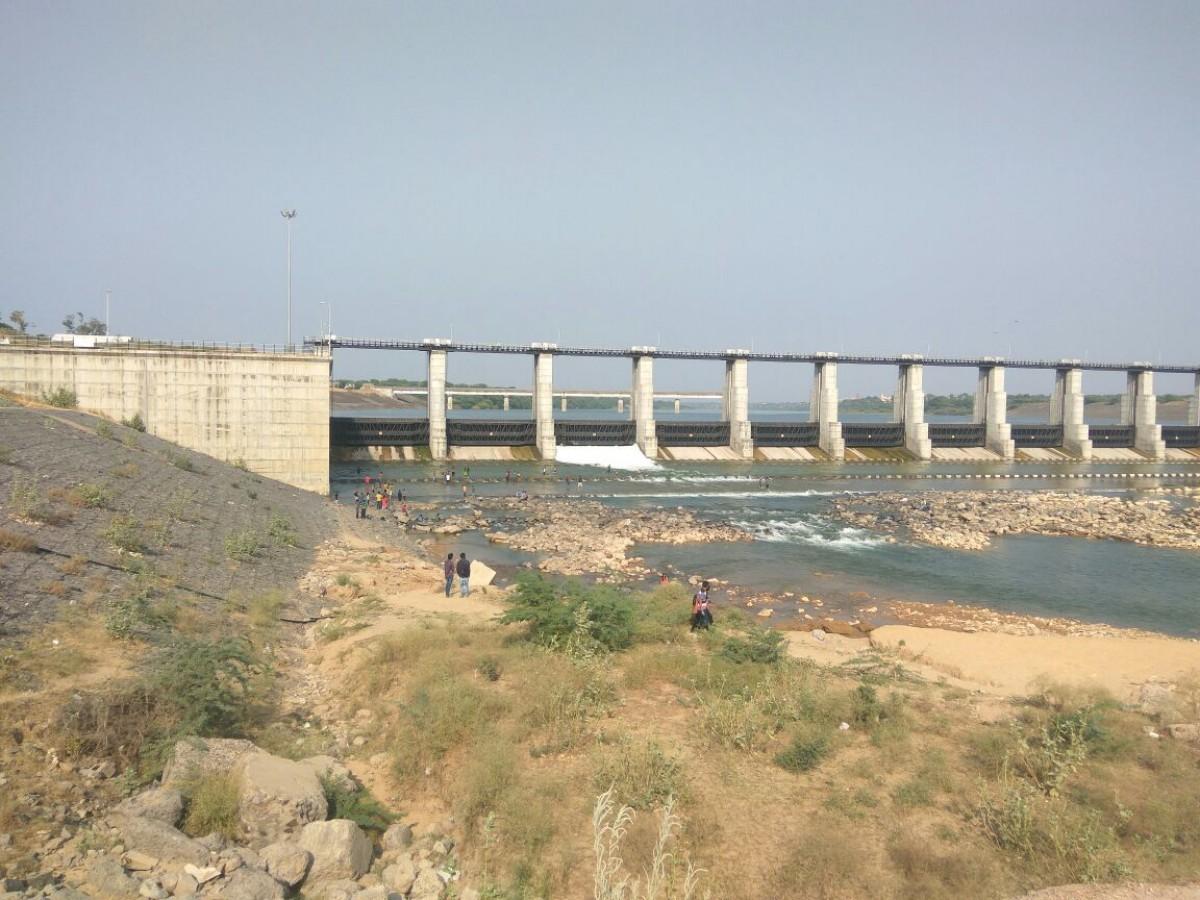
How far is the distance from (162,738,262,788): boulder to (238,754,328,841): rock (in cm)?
34

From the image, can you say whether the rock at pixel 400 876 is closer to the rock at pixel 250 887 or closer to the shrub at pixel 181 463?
the rock at pixel 250 887

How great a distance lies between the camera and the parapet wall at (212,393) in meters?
35.6

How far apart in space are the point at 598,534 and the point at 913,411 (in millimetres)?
48592

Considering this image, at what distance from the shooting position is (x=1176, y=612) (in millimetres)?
23047

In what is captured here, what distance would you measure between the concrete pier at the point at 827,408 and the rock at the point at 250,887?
65669 millimetres

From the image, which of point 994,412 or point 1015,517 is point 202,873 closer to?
point 1015,517

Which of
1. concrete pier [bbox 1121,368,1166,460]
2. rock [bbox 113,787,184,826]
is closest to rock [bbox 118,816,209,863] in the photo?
rock [bbox 113,787,184,826]

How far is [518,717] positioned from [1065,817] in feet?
20.4

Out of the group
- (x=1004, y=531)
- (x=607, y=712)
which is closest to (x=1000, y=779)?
(x=607, y=712)

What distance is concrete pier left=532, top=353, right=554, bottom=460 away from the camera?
6050 centimetres

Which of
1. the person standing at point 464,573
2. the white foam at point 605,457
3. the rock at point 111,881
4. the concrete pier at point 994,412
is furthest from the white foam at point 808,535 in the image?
the concrete pier at point 994,412

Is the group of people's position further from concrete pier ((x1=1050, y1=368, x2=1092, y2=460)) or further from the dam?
concrete pier ((x1=1050, y1=368, x2=1092, y2=460))

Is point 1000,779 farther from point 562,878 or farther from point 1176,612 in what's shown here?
point 1176,612

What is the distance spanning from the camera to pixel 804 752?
8852 millimetres
